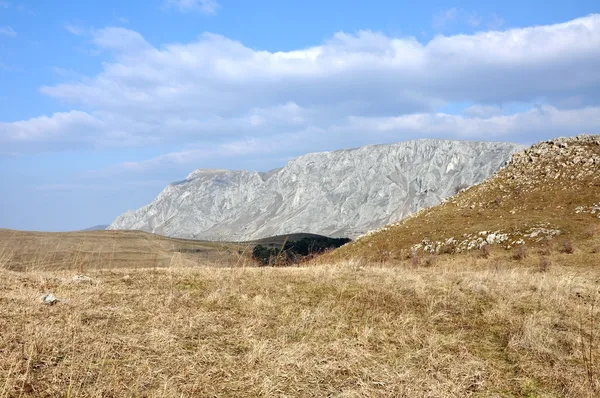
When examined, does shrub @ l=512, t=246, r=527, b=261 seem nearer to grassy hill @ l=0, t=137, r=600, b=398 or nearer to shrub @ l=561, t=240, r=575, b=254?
shrub @ l=561, t=240, r=575, b=254

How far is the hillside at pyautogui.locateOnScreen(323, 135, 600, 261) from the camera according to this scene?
2439cm

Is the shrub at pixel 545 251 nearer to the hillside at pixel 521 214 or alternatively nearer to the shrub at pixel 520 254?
the hillside at pixel 521 214

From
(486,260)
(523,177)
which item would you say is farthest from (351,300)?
(523,177)

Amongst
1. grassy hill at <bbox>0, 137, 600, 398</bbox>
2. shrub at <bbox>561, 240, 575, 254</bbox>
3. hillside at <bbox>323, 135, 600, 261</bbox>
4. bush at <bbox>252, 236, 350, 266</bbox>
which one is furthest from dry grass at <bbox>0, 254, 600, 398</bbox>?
hillside at <bbox>323, 135, 600, 261</bbox>

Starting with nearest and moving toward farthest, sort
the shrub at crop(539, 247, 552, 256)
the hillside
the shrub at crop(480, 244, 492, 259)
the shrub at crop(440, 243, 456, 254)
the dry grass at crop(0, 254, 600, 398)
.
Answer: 1. the dry grass at crop(0, 254, 600, 398)
2. the shrub at crop(539, 247, 552, 256)
3. the shrub at crop(480, 244, 492, 259)
4. the hillside
5. the shrub at crop(440, 243, 456, 254)

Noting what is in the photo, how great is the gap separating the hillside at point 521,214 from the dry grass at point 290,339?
14529 millimetres

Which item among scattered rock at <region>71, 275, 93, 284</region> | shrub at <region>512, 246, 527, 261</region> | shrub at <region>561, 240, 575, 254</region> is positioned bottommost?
shrub at <region>512, 246, 527, 261</region>

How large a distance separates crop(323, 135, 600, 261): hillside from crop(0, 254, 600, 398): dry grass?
572 inches

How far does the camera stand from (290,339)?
23.2ft

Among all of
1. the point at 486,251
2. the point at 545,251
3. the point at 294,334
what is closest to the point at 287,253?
the point at 486,251

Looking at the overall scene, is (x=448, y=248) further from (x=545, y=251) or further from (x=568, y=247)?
(x=568, y=247)

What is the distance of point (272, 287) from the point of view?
10633 mm

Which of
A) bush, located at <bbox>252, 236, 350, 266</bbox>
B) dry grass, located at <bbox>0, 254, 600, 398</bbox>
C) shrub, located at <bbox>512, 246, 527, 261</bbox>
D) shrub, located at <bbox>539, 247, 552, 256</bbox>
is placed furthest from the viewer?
shrub, located at <bbox>512, 246, 527, 261</bbox>

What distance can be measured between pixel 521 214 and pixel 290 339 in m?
25.6
